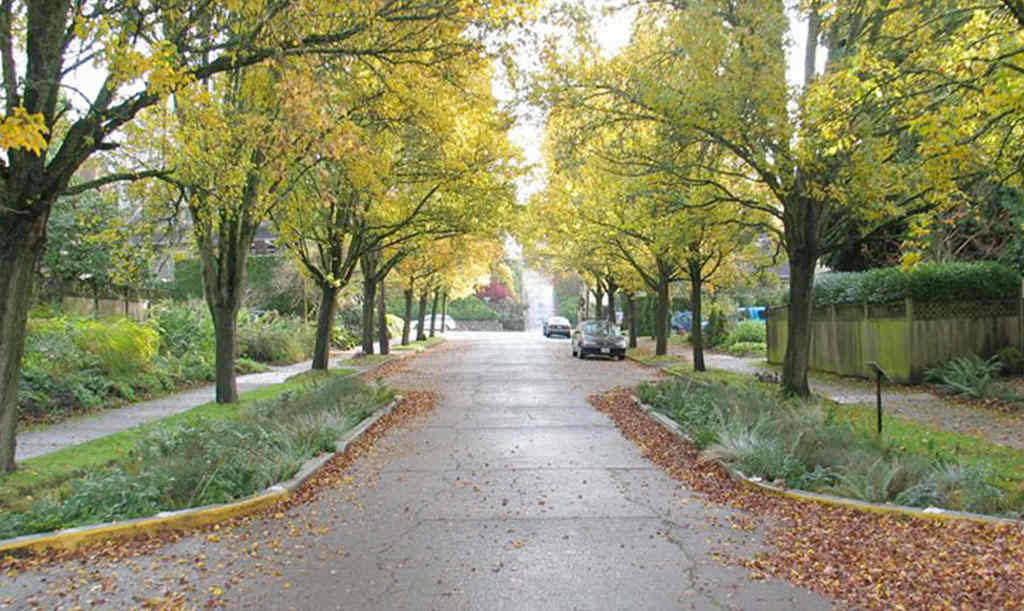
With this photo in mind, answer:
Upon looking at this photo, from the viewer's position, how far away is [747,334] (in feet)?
98.3

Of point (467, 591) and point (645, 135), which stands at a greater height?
point (645, 135)

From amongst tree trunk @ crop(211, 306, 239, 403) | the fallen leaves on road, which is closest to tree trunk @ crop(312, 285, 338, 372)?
tree trunk @ crop(211, 306, 239, 403)

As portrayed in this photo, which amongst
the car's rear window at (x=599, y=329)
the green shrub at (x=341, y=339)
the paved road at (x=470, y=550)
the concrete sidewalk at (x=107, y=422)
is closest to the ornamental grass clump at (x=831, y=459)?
the paved road at (x=470, y=550)

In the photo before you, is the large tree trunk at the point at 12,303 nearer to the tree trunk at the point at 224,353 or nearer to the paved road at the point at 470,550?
the paved road at the point at 470,550

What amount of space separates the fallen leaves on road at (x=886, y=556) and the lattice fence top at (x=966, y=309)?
1042 cm

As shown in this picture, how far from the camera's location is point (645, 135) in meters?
15.6

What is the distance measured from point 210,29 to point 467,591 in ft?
23.7

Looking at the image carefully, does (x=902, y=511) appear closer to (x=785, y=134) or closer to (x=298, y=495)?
(x=298, y=495)

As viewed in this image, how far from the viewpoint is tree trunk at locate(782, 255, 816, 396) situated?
1341cm

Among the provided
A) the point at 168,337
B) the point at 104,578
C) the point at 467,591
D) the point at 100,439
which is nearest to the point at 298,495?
the point at 104,578

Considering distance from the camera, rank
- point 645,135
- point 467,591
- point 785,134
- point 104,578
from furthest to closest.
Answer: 1. point 645,135
2. point 785,134
3. point 104,578
4. point 467,591

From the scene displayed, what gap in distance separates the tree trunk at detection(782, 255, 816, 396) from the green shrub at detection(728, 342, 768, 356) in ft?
44.4

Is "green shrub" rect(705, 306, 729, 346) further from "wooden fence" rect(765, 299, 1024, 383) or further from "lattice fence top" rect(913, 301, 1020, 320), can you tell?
"lattice fence top" rect(913, 301, 1020, 320)

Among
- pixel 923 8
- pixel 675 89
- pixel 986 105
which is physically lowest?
pixel 986 105
